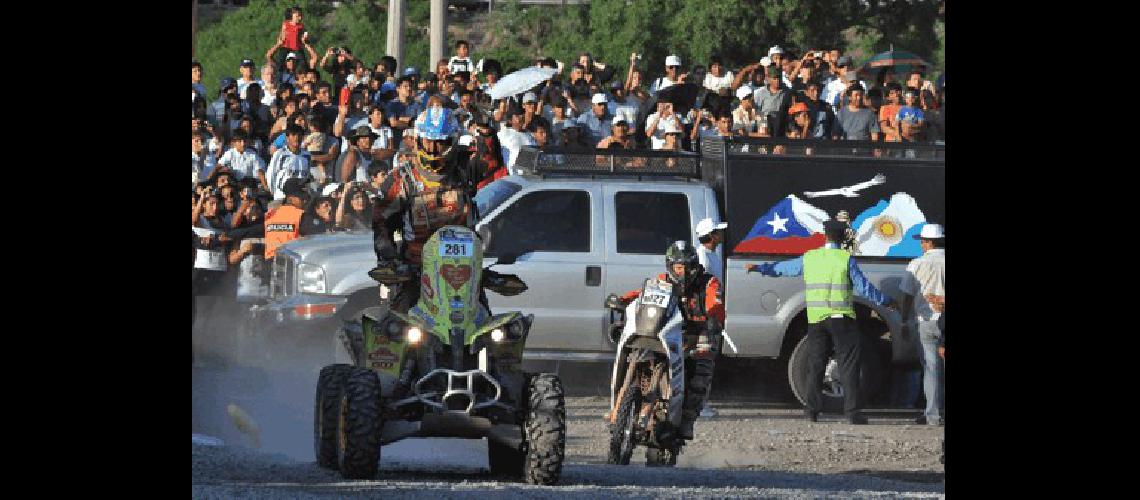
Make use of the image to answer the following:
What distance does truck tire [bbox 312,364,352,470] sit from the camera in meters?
10.2

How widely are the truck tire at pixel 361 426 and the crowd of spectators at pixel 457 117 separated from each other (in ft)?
22.3

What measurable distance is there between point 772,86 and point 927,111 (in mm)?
1516

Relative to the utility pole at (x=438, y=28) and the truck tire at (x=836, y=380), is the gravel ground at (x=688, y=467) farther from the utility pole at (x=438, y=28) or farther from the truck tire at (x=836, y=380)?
the utility pole at (x=438, y=28)

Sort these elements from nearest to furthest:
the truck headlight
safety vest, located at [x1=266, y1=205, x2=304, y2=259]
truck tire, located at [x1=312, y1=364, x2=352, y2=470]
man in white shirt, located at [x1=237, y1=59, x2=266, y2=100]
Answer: truck tire, located at [x1=312, y1=364, x2=352, y2=470] → the truck headlight → safety vest, located at [x1=266, y1=205, x2=304, y2=259] → man in white shirt, located at [x1=237, y1=59, x2=266, y2=100]

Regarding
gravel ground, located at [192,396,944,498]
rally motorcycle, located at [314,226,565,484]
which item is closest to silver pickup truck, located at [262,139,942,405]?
gravel ground, located at [192,396,944,498]

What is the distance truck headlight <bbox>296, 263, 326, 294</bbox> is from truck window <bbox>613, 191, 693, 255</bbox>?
228cm

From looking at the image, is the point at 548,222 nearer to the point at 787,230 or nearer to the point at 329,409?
the point at 787,230

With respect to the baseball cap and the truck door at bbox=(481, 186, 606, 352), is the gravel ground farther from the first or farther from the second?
the baseball cap

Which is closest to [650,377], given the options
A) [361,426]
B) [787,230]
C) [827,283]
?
[361,426]

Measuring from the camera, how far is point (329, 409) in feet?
33.4

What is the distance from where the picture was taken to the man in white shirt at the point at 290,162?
1820 cm

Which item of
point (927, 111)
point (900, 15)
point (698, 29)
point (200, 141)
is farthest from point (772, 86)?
point (900, 15)

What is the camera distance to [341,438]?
32.5 ft
